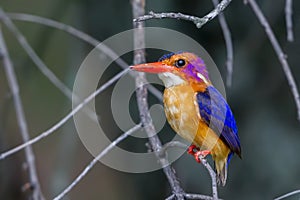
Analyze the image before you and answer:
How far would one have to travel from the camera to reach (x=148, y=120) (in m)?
1.95

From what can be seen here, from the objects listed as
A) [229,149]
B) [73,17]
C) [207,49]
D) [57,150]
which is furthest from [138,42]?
[57,150]

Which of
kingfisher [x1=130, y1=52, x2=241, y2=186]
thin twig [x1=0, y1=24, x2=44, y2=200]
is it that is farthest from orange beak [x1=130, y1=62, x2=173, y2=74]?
thin twig [x1=0, y1=24, x2=44, y2=200]

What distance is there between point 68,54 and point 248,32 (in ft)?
3.35

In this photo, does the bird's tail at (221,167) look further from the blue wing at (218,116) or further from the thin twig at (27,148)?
the thin twig at (27,148)

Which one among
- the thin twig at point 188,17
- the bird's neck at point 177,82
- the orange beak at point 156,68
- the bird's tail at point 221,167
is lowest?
the bird's tail at point 221,167

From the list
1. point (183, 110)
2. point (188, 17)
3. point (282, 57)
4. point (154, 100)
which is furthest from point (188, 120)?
point (154, 100)

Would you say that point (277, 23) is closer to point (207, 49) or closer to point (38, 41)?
point (207, 49)

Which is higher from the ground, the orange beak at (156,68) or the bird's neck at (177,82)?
the orange beak at (156,68)

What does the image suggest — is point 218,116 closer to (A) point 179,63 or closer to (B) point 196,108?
(B) point 196,108

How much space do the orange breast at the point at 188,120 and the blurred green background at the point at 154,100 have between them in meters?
0.99

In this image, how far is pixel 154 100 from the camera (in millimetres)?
3031

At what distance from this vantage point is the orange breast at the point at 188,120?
5.83ft

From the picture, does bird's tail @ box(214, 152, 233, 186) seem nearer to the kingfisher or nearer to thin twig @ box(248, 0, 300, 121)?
the kingfisher

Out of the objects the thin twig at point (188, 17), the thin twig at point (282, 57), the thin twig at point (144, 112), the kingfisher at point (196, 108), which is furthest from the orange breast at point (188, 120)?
the thin twig at point (188, 17)
